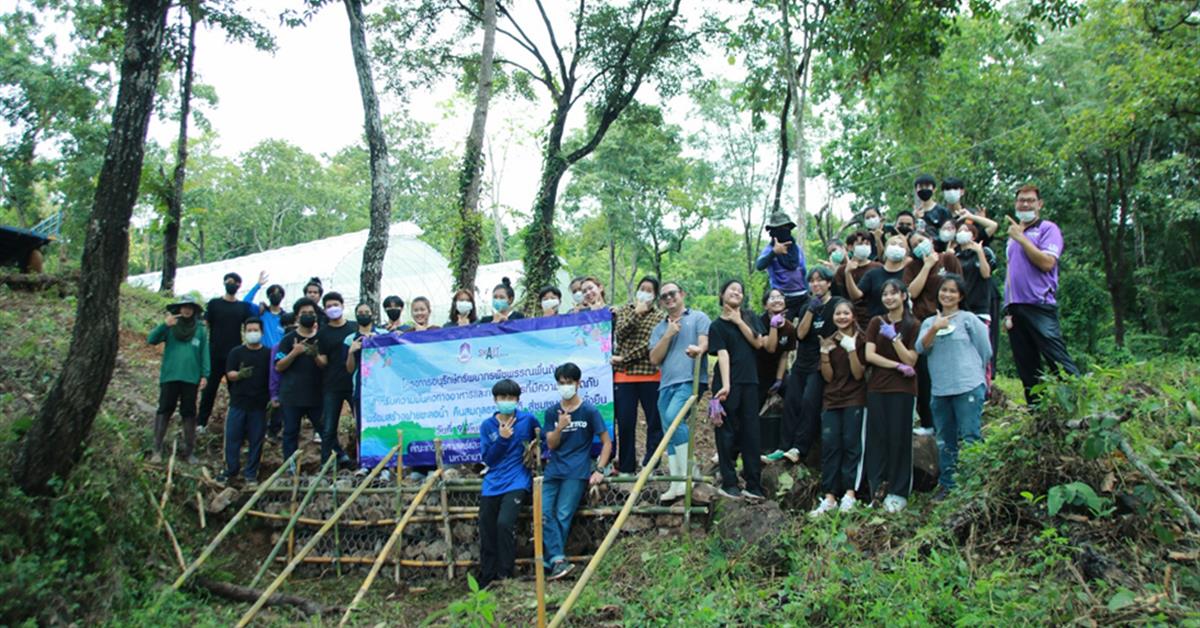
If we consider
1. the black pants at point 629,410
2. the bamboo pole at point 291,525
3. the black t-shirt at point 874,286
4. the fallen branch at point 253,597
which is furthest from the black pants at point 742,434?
the bamboo pole at point 291,525

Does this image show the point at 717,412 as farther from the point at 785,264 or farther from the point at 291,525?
the point at 291,525

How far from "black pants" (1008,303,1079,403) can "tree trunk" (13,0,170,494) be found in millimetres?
7169

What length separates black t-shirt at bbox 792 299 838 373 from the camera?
626cm

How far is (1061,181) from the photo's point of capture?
22.1 metres

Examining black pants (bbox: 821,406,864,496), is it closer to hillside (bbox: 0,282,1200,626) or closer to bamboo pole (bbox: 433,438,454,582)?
hillside (bbox: 0,282,1200,626)

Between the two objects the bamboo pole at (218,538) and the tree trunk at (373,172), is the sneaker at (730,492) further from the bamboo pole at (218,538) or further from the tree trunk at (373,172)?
the tree trunk at (373,172)

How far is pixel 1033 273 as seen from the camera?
600 cm

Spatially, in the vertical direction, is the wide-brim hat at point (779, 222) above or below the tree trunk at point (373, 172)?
below

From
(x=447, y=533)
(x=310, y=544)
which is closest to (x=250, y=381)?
(x=310, y=544)

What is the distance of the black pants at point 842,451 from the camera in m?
5.86

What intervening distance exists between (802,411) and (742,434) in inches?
24.1

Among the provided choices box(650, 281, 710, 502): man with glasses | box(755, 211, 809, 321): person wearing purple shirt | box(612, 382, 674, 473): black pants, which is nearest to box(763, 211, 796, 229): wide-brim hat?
box(755, 211, 809, 321): person wearing purple shirt

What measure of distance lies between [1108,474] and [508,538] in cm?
408

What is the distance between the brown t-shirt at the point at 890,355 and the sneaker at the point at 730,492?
4.20ft
